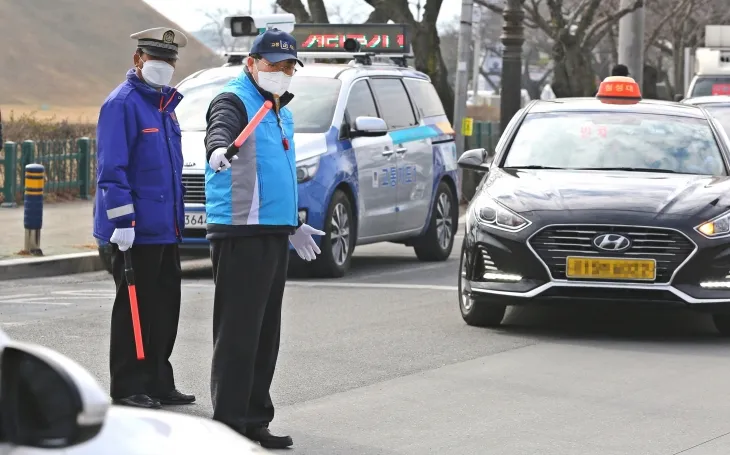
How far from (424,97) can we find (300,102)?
2463 mm

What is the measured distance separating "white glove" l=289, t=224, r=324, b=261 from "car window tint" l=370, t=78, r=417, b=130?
763cm

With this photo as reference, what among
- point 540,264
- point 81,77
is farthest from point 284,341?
point 81,77

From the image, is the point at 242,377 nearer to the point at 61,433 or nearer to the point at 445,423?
the point at 445,423

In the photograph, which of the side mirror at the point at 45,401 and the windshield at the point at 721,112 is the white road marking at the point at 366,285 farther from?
the side mirror at the point at 45,401

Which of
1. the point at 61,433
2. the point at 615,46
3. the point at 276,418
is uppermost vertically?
the point at 615,46

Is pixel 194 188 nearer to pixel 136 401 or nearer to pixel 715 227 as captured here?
pixel 715 227

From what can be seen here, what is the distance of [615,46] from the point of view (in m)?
58.5

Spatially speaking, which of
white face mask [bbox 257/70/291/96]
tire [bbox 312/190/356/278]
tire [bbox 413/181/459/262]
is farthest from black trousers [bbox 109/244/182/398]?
tire [bbox 413/181/459/262]

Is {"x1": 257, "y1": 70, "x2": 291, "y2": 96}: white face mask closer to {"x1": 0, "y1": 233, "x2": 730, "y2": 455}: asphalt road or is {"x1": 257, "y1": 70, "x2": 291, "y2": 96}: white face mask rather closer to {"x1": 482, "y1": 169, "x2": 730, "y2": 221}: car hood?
{"x1": 0, "y1": 233, "x2": 730, "y2": 455}: asphalt road

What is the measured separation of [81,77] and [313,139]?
4774 inches

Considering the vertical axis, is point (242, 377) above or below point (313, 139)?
below

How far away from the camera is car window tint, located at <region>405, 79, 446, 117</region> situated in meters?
15.2

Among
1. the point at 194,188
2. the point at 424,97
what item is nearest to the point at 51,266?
the point at 194,188

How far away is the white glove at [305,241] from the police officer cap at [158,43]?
116 centimetres
